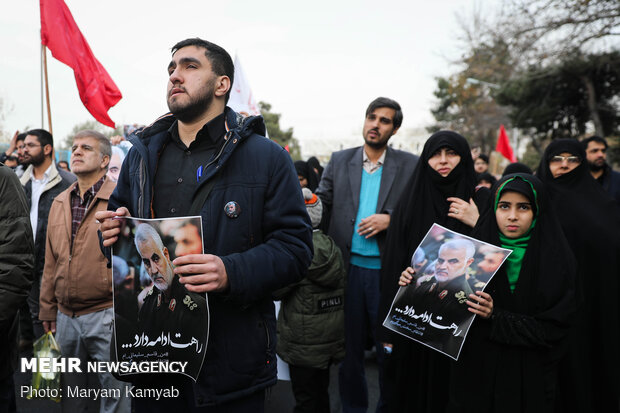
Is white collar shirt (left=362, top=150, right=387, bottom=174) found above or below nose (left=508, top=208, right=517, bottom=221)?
above

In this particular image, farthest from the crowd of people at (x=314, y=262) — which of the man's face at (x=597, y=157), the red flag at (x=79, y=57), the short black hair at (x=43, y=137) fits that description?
the red flag at (x=79, y=57)

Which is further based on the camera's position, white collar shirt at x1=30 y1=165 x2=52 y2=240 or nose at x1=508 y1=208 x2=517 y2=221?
white collar shirt at x1=30 y1=165 x2=52 y2=240

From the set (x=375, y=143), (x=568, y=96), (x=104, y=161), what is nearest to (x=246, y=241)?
(x=375, y=143)

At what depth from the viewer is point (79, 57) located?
5.47 metres

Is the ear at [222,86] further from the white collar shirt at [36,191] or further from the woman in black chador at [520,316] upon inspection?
the white collar shirt at [36,191]

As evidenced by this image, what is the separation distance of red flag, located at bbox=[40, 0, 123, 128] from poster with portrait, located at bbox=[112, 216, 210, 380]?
4.26 meters

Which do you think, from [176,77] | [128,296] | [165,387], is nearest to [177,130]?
[176,77]

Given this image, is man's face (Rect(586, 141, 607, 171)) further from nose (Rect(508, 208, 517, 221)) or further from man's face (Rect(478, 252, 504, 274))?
man's face (Rect(478, 252, 504, 274))

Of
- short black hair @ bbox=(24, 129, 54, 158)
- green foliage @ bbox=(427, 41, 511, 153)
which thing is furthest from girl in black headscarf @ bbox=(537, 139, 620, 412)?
green foliage @ bbox=(427, 41, 511, 153)

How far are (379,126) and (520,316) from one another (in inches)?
71.5

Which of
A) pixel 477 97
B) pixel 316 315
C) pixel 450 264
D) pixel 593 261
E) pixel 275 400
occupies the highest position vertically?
pixel 477 97

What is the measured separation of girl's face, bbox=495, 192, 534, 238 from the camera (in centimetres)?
247

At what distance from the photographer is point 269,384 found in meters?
1.89

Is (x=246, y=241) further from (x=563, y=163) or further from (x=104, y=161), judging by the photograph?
(x=563, y=163)
